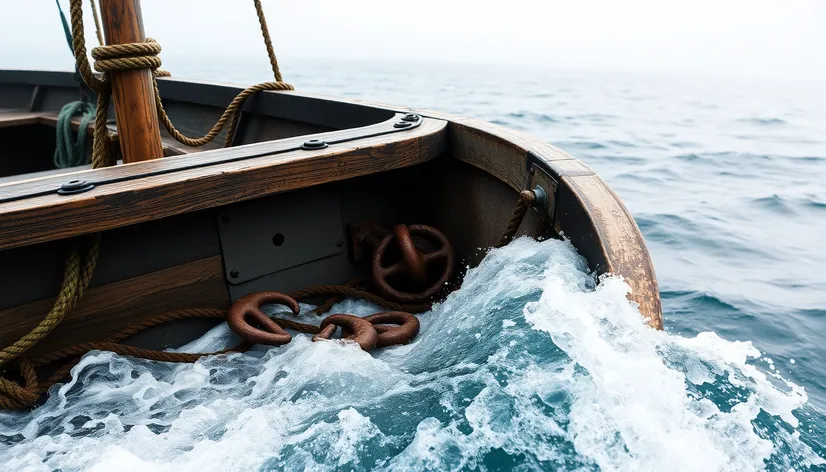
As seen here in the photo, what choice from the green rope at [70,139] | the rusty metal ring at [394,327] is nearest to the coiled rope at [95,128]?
the rusty metal ring at [394,327]

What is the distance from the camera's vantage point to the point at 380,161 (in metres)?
2.15

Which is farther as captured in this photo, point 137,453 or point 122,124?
point 122,124

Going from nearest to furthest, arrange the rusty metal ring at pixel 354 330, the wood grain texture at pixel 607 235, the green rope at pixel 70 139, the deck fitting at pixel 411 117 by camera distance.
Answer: the wood grain texture at pixel 607 235, the rusty metal ring at pixel 354 330, the deck fitting at pixel 411 117, the green rope at pixel 70 139

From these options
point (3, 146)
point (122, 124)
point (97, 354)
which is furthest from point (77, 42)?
point (3, 146)

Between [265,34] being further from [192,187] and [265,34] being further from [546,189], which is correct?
[546,189]

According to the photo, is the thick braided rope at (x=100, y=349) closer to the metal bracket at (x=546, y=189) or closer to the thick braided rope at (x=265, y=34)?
Result: the metal bracket at (x=546, y=189)

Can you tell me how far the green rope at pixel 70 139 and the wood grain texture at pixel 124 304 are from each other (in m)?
2.57

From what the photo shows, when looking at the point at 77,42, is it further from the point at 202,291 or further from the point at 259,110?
the point at 259,110

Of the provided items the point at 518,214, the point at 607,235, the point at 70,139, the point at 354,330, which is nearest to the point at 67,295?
the point at 354,330

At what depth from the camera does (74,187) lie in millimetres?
1644

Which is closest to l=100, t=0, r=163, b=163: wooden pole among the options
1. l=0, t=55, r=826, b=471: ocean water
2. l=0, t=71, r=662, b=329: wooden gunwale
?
l=0, t=71, r=662, b=329: wooden gunwale

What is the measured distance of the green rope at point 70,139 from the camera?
408cm

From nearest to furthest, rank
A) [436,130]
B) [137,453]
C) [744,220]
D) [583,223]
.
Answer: [137,453] → [583,223] → [436,130] → [744,220]

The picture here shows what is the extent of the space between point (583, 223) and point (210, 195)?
105cm
